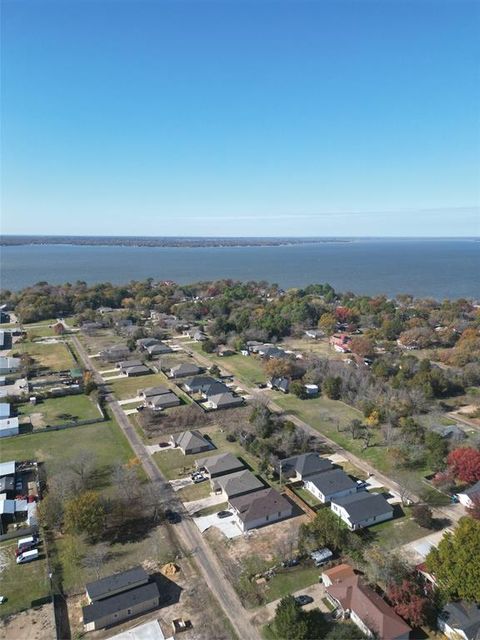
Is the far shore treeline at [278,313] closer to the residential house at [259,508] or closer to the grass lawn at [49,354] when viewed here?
the grass lawn at [49,354]

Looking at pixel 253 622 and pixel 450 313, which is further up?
pixel 450 313

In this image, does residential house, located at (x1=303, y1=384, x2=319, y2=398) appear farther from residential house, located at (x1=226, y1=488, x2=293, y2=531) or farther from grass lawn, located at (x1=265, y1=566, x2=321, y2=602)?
grass lawn, located at (x1=265, y1=566, x2=321, y2=602)

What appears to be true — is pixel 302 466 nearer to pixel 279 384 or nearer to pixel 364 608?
pixel 364 608

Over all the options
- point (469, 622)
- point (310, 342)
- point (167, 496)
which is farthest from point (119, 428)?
point (310, 342)

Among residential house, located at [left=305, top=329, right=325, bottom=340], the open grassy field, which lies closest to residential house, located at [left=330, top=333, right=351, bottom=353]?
residential house, located at [left=305, top=329, right=325, bottom=340]

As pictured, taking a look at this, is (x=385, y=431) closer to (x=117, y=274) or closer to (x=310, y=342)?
(x=310, y=342)

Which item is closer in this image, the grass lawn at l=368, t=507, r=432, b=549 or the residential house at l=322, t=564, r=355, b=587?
the residential house at l=322, t=564, r=355, b=587

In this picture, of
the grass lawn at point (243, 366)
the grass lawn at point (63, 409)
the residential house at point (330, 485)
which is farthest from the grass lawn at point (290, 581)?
the grass lawn at point (243, 366)
